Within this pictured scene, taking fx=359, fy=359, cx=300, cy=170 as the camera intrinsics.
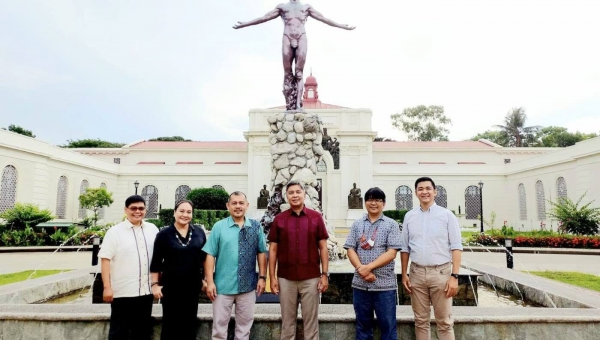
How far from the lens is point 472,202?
29.0m

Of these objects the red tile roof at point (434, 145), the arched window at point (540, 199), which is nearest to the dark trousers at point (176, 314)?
the arched window at point (540, 199)

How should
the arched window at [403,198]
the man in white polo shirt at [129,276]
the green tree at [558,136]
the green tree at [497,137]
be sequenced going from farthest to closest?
the green tree at [497,137]
the green tree at [558,136]
the arched window at [403,198]
the man in white polo shirt at [129,276]

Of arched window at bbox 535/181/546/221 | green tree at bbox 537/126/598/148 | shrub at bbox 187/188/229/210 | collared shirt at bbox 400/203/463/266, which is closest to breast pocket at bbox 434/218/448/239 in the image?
collared shirt at bbox 400/203/463/266

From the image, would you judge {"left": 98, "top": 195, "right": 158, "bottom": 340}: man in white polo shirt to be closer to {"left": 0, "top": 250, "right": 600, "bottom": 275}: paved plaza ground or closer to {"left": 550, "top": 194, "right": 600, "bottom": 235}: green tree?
{"left": 0, "top": 250, "right": 600, "bottom": 275}: paved plaza ground

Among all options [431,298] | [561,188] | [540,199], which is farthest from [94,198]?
[540,199]

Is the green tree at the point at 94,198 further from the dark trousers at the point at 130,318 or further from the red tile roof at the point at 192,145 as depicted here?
the dark trousers at the point at 130,318

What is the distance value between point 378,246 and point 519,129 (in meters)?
53.0

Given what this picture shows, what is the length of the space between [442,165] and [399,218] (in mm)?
10519

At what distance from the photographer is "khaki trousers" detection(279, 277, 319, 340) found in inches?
123

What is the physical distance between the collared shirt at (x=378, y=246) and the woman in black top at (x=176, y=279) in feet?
4.60

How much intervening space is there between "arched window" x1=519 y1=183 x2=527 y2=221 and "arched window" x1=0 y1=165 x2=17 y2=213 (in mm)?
32675

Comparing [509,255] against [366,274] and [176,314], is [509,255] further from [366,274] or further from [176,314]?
[176,314]

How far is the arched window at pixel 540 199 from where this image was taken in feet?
78.7

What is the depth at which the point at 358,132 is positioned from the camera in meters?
29.2
